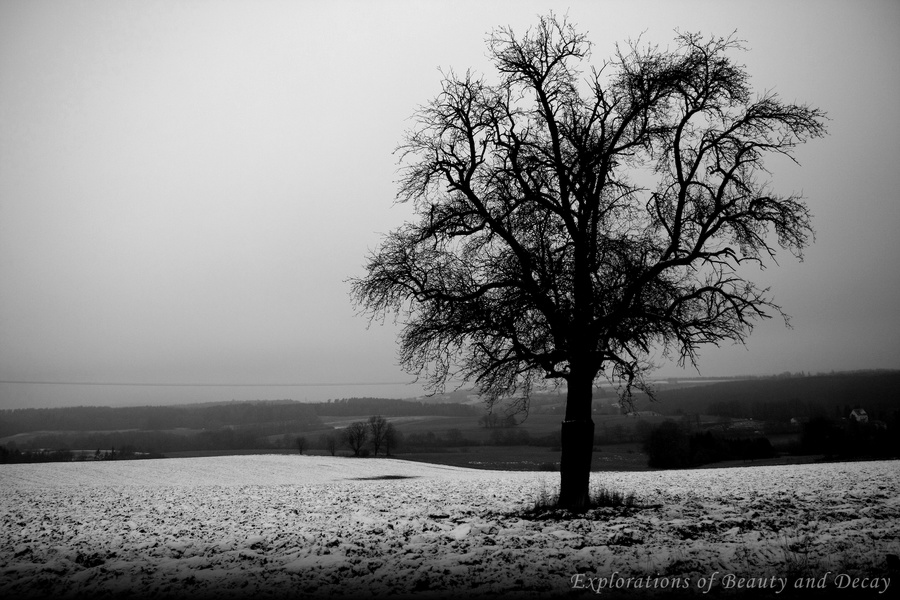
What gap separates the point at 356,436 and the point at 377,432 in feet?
9.36

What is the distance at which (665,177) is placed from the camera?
1358 centimetres

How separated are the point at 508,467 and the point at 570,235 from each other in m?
44.6

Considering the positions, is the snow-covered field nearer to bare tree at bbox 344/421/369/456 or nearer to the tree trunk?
the tree trunk

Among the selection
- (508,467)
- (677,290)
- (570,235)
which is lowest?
(508,467)

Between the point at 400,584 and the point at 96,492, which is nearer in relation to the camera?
the point at 400,584

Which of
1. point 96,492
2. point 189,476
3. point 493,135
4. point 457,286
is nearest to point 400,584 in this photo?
point 457,286

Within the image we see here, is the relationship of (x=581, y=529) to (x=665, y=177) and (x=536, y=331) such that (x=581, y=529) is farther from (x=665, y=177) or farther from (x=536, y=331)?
(x=665, y=177)

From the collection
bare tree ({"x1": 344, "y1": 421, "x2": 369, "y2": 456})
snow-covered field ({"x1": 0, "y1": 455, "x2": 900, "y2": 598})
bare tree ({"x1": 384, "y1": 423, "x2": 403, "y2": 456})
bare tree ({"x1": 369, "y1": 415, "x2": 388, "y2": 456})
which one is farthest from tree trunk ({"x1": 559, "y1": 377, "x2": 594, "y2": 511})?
bare tree ({"x1": 384, "y1": 423, "x2": 403, "y2": 456})

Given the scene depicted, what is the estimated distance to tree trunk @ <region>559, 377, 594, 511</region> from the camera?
12016mm

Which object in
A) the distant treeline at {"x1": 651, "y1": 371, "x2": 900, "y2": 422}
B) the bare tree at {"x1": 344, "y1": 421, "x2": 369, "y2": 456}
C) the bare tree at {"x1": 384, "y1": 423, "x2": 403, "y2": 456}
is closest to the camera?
the bare tree at {"x1": 344, "y1": 421, "x2": 369, "y2": 456}

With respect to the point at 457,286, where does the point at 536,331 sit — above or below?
below

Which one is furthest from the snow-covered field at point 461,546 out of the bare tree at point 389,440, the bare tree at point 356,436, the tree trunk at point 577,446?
the bare tree at point 389,440

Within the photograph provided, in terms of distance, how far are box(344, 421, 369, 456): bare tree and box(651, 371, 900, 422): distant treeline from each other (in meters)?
37.1

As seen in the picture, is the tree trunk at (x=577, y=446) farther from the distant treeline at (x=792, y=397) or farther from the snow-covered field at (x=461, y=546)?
the distant treeline at (x=792, y=397)
